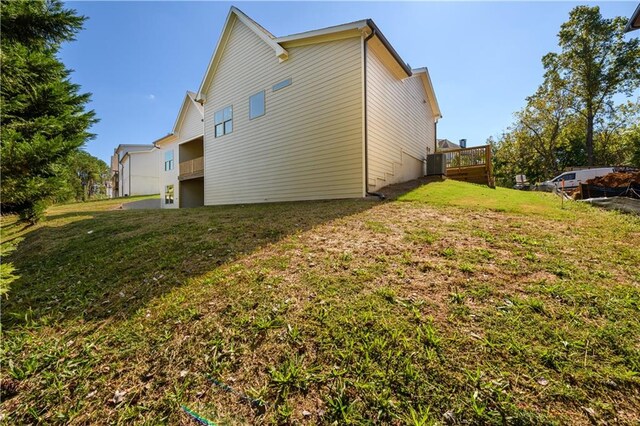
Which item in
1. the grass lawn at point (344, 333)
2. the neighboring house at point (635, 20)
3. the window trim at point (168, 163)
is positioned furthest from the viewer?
the window trim at point (168, 163)

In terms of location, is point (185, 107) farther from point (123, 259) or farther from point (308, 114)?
point (123, 259)

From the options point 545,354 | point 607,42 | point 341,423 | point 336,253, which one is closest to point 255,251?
point 336,253

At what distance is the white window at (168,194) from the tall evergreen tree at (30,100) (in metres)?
9.85

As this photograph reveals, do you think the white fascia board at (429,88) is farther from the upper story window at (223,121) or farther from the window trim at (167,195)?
the window trim at (167,195)

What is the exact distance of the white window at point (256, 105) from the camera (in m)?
11.2

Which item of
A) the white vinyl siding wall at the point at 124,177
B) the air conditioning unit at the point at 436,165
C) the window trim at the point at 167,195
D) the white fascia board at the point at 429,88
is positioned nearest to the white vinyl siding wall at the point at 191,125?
the window trim at the point at 167,195

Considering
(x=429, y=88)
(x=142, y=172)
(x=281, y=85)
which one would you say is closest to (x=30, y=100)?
(x=281, y=85)

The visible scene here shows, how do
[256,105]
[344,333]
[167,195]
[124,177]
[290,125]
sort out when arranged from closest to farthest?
[344,333]
[290,125]
[256,105]
[167,195]
[124,177]

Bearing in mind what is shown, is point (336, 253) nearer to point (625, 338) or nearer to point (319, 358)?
point (319, 358)

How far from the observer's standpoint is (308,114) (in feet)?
31.4

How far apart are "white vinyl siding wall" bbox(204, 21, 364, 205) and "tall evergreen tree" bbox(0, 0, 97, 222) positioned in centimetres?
581

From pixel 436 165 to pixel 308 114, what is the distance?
6.81 meters

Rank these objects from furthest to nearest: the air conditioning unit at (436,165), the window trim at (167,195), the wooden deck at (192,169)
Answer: the window trim at (167,195) < the wooden deck at (192,169) < the air conditioning unit at (436,165)

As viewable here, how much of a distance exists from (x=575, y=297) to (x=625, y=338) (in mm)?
561
